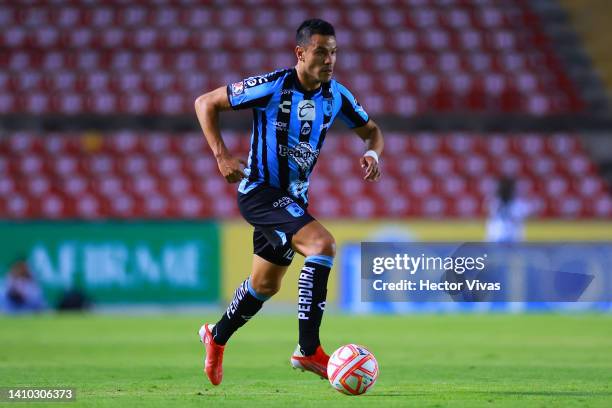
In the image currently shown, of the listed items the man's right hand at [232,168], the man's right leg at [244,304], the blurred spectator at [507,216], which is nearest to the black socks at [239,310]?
the man's right leg at [244,304]

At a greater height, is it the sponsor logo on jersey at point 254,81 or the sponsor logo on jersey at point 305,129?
the sponsor logo on jersey at point 254,81

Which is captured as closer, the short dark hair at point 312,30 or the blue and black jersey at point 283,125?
the short dark hair at point 312,30

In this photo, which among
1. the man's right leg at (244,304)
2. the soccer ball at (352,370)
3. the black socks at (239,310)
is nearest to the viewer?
the soccer ball at (352,370)

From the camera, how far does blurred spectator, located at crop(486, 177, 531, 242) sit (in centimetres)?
1780

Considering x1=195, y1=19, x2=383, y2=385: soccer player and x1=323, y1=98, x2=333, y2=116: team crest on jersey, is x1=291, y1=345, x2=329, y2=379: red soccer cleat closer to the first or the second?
x1=195, y1=19, x2=383, y2=385: soccer player

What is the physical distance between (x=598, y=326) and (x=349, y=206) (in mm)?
8114

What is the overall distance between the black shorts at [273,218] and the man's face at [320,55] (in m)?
0.76

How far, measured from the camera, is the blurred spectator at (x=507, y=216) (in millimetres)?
17797

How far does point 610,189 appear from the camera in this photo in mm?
22281

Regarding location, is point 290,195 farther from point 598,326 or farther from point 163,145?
point 163,145

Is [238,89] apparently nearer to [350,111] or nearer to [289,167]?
[289,167]

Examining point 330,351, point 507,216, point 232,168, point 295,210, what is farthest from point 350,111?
point 507,216

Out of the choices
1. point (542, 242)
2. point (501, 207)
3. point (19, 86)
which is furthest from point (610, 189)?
point (19, 86)

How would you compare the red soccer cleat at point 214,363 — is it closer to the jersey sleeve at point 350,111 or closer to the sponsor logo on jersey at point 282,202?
the sponsor logo on jersey at point 282,202
